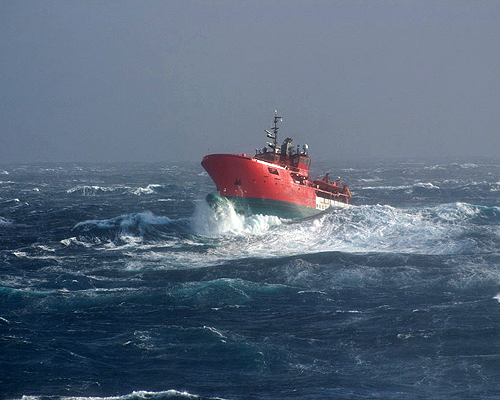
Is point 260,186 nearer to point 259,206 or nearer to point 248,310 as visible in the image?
point 259,206

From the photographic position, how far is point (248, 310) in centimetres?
2083

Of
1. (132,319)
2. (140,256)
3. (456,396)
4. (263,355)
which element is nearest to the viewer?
Answer: (456,396)

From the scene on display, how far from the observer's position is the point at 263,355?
16422 mm

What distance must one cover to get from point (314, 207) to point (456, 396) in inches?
1346

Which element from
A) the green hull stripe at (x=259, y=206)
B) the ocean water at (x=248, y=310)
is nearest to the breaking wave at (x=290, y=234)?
the ocean water at (x=248, y=310)

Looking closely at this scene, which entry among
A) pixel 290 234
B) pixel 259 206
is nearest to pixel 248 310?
pixel 290 234

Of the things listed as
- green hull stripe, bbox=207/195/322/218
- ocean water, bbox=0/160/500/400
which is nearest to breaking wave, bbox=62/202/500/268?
ocean water, bbox=0/160/500/400

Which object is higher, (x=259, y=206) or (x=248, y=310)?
(x=259, y=206)

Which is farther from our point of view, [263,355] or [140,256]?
[140,256]

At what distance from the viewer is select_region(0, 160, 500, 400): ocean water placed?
14.7 meters

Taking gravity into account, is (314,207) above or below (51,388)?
above

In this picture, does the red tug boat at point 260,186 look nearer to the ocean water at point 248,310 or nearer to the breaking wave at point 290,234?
the breaking wave at point 290,234

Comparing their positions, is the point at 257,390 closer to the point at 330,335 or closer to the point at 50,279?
the point at 330,335

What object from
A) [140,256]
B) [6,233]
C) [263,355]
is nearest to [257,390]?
[263,355]
